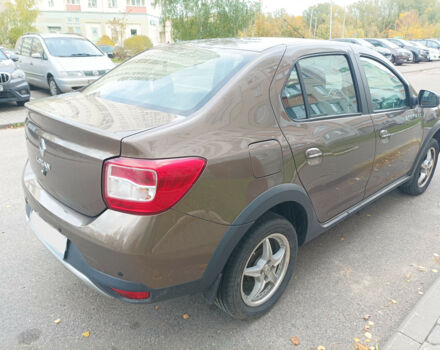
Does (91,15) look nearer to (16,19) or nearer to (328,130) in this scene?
(16,19)

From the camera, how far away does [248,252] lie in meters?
2.24

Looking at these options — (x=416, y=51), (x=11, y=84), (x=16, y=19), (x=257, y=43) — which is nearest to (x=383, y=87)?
(x=257, y=43)

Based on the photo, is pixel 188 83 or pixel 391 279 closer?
pixel 188 83

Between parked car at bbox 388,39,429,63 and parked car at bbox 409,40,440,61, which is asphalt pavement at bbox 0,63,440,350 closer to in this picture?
parked car at bbox 388,39,429,63

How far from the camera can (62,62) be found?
9.96 meters

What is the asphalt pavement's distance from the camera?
236cm

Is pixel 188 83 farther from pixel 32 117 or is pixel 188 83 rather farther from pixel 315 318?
pixel 315 318

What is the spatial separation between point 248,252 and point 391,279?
1409mm

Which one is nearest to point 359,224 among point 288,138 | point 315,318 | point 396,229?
point 396,229

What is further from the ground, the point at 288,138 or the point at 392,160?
the point at 288,138

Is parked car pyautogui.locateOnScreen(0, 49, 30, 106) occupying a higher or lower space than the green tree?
lower

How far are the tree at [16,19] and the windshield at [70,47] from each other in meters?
21.5

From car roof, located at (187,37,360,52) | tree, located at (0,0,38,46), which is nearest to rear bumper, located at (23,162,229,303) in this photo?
car roof, located at (187,37,360,52)

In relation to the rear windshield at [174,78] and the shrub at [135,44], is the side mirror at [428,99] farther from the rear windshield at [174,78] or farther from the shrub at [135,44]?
the shrub at [135,44]
